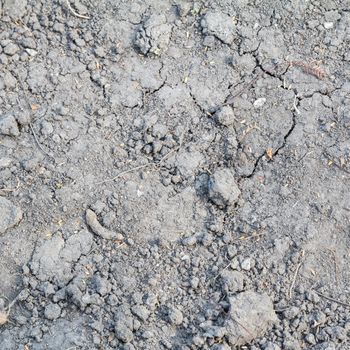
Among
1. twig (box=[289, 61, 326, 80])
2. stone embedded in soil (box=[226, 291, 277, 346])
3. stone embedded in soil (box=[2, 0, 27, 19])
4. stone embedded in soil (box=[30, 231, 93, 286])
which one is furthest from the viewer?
stone embedded in soil (box=[2, 0, 27, 19])

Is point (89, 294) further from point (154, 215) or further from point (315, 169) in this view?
point (315, 169)

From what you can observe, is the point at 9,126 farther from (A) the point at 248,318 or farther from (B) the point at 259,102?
(A) the point at 248,318

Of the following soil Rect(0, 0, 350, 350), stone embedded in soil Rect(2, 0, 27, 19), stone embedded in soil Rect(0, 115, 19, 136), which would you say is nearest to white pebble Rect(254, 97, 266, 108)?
soil Rect(0, 0, 350, 350)

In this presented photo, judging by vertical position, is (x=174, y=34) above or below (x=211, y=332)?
above

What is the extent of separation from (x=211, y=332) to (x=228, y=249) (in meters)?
0.43

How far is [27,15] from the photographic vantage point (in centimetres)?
375

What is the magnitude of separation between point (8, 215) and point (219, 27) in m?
1.57

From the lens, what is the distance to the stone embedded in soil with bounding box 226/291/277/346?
3.08m

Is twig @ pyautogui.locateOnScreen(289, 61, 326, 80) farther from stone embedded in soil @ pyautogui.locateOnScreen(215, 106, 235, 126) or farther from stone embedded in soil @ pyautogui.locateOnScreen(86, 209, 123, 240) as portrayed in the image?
stone embedded in soil @ pyautogui.locateOnScreen(86, 209, 123, 240)

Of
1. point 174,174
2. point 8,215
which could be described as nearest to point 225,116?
point 174,174

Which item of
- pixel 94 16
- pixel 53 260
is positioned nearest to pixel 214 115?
pixel 94 16

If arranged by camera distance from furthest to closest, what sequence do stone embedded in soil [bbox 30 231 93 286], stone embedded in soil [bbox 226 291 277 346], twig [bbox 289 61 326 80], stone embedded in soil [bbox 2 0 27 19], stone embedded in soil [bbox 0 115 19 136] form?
stone embedded in soil [bbox 2 0 27 19] → twig [bbox 289 61 326 80] → stone embedded in soil [bbox 0 115 19 136] → stone embedded in soil [bbox 30 231 93 286] → stone embedded in soil [bbox 226 291 277 346]

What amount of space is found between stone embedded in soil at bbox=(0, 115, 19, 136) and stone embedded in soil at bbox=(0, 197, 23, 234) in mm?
369

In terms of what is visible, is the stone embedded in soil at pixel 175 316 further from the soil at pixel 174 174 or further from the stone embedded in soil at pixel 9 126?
the stone embedded in soil at pixel 9 126
